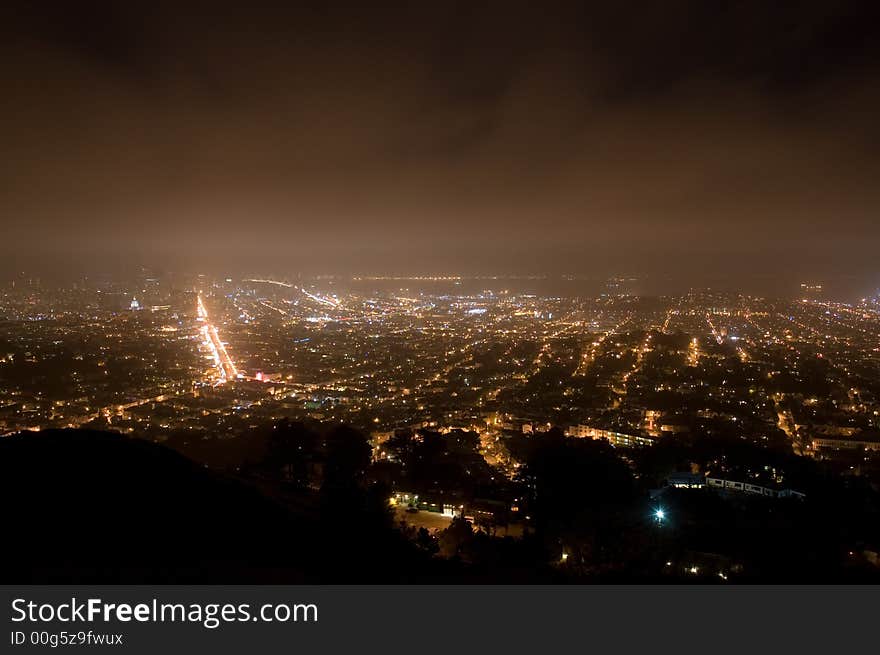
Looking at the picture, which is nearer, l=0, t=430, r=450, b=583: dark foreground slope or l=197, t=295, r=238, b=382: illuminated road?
l=0, t=430, r=450, b=583: dark foreground slope

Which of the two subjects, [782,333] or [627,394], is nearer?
[627,394]

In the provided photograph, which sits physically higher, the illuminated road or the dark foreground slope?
the dark foreground slope

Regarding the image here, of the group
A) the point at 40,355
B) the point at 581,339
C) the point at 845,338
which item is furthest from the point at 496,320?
the point at 40,355

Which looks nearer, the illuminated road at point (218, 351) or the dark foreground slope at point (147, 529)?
the dark foreground slope at point (147, 529)

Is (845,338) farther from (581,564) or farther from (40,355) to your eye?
(40,355)
